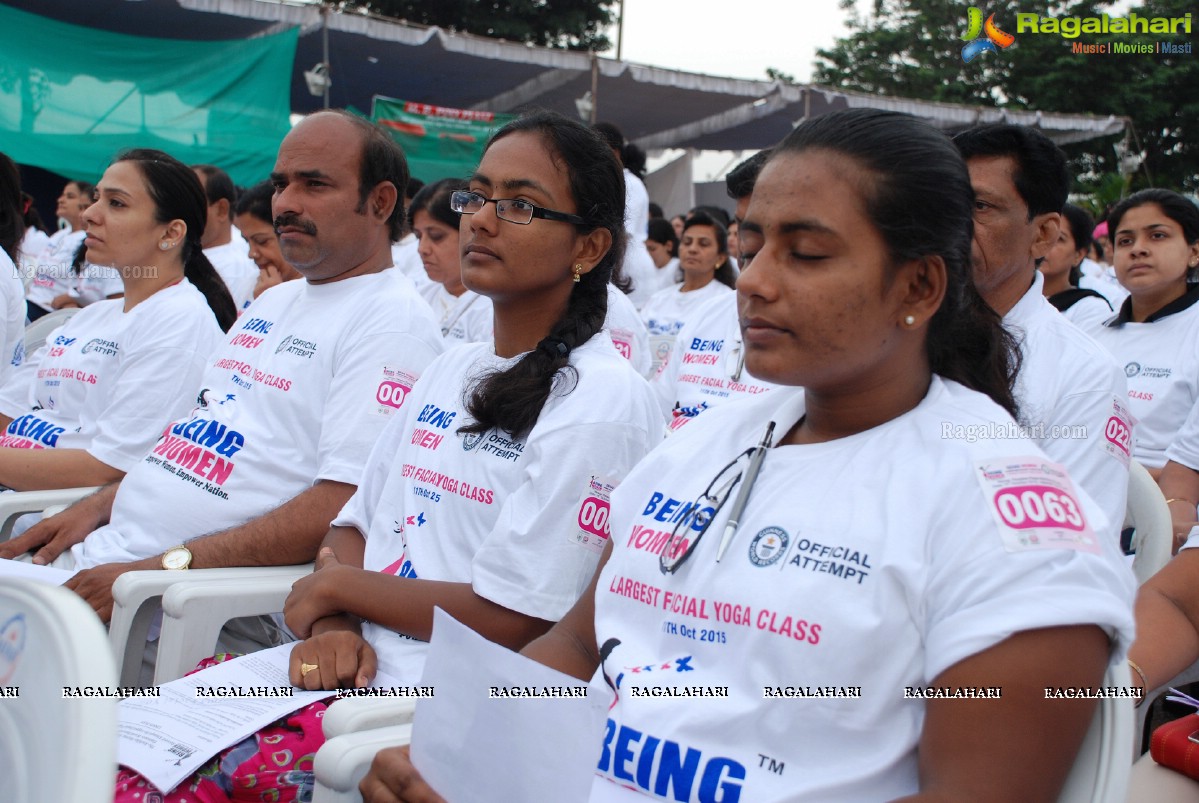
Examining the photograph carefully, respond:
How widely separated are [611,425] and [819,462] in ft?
1.96

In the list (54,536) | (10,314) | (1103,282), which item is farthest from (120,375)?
(1103,282)

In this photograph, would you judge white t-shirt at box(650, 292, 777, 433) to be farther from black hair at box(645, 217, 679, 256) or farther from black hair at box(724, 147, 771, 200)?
black hair at box(645, 217, 679, 256)

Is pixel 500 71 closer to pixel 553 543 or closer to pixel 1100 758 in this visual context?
pixel 553 543

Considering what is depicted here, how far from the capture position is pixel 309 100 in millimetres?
13492

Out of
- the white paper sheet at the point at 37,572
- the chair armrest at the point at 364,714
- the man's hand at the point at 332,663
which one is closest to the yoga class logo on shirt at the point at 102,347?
the white paper sheet at the point at 37,572

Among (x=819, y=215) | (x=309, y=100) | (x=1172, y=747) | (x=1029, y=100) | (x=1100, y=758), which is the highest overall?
(x=1029, y=100)

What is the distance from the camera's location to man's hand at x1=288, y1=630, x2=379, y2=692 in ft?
6.56

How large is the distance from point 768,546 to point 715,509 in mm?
126

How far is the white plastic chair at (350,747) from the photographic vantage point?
158 cm

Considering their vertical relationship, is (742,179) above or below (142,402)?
above

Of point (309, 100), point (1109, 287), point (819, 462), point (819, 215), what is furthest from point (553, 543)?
point (309, 100)

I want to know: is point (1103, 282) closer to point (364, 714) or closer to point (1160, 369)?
point (1160, 369)

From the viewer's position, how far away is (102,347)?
3467 mm

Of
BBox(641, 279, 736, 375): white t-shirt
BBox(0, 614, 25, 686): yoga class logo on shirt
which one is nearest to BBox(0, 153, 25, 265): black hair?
BBox(641, 279, 736, 375): white t-shirt
